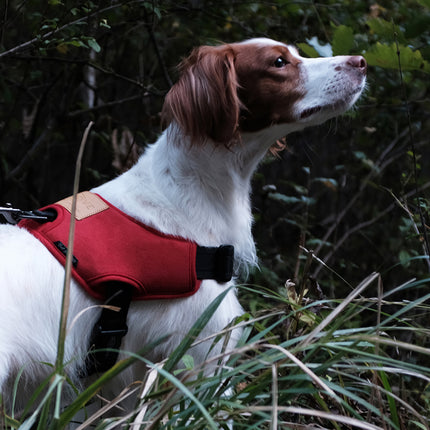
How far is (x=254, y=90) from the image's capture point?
221 cm

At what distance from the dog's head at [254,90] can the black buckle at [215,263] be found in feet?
1.29

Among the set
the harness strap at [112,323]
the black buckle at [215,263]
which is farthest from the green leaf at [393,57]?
the harness strap at [112,323]

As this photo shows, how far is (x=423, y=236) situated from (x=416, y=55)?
2.37ft

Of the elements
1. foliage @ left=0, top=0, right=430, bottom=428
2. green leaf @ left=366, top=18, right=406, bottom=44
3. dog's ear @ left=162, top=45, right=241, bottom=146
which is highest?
green leaf @ left=366, top=18, right=406, bottom=44

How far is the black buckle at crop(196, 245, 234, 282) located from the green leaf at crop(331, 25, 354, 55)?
1.08 meters

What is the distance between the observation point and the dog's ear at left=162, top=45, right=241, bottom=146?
2.09m

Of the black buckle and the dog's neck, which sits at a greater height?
the dog's neck

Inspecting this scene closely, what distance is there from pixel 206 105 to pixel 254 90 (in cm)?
23

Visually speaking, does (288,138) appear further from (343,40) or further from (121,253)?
(121,253)

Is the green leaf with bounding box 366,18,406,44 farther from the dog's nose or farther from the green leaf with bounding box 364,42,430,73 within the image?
the dog's nose

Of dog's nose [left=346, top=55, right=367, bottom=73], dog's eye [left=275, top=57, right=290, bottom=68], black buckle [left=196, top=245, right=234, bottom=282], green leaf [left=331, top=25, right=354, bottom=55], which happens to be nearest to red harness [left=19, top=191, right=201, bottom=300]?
black buckle [left=196, top=245, right=234, bottom=282]

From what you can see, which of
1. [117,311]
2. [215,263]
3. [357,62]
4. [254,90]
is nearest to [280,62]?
[254,90]

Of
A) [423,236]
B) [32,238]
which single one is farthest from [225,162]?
[423,236]

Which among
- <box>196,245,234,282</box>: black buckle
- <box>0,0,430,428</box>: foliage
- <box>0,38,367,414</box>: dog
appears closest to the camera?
<box>0,38,367,414</box>: dog
